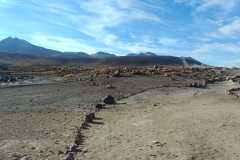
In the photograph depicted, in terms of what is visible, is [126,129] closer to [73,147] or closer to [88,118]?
[88,118]

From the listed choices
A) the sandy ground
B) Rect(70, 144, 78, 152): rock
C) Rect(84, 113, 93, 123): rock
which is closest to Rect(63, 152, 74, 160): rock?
the sandy ground

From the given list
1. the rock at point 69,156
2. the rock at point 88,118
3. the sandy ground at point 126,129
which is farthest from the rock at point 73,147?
the rock at point 88,118

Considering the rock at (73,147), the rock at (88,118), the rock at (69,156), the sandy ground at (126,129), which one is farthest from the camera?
the rock at (88,118)

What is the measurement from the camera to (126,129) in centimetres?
989

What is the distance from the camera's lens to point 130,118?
11727mm

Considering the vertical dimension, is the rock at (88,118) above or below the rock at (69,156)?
above

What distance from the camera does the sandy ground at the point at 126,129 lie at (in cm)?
746

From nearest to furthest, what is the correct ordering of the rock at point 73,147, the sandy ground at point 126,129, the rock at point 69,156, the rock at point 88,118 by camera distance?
the rock at point 69,156 < the sandy ground at point 126,129 < the rock at point 73,147 < the rock at point 88,118

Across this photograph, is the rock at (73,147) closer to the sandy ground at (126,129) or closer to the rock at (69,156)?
the sandy ground at (126,129)

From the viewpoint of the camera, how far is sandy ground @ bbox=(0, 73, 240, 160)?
7.46 m

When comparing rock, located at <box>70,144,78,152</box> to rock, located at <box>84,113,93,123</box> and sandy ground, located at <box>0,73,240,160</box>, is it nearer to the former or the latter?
sandy ground, located at <box>0,73,240,160</box>

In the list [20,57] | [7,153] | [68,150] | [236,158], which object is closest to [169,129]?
[236,158]

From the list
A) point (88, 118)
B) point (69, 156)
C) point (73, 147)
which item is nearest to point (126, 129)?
point (88, 118)

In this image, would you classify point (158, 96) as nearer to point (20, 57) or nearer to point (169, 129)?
point (169, 129)
